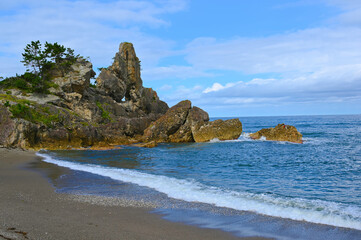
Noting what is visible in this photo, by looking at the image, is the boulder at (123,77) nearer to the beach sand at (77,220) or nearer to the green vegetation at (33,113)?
the green vegetation at (33,113)

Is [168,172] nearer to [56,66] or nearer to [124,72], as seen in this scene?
[56,66]

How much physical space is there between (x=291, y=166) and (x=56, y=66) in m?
41.8

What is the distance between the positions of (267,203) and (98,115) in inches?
1630

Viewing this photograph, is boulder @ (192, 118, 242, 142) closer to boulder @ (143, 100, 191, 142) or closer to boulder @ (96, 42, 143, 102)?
boulder @ (143, 100, 191, 142)

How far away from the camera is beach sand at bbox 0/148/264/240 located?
20.6 feet

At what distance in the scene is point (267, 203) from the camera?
933 cm

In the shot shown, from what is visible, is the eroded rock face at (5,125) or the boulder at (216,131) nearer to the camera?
the eroded rock face at (5,125)

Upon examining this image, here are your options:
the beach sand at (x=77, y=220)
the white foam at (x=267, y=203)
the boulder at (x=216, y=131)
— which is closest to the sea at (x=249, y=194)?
the white foam at (x=267, y=203)

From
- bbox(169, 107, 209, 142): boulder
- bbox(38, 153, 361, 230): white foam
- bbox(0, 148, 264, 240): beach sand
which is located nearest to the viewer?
bbox(0, 148, 264, 240): beach sand

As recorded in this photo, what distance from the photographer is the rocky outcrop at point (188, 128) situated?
39.9m

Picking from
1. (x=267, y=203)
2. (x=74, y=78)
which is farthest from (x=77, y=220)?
(x=74, y=78)

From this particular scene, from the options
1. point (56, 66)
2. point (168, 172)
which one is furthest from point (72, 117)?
point (168, 172)

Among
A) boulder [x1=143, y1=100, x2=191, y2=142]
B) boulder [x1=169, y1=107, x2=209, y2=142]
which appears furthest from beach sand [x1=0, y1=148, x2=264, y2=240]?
boulder [x1=169, y1=107, x2=209, y2=142]

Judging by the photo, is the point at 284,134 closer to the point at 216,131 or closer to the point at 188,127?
the point at 216,131
